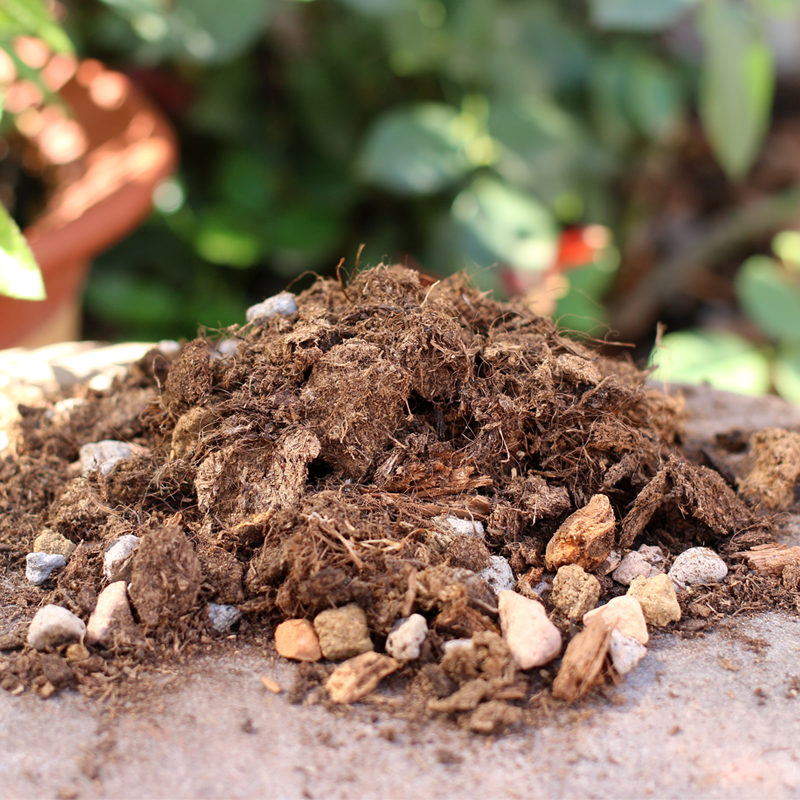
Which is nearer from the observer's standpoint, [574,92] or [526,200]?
[526,200]

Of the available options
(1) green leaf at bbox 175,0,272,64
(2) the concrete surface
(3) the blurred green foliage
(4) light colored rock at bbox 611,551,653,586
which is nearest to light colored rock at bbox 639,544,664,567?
(4) light colored rock at bbox 611,551,653,586

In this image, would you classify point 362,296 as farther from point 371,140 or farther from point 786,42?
point 786,42

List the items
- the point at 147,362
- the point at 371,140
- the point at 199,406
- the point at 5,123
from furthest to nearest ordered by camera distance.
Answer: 1. the point at 5,123
2. the point at 371,140
3. the point at 147,362
4. the point at 199,406

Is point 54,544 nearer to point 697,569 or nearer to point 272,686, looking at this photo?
point 272,686

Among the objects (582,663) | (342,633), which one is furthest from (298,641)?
(582,663)

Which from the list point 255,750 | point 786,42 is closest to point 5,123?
Result: point 255,750

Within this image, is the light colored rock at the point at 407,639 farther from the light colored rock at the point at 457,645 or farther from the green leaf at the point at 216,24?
the green leaf at the point at 216,24
